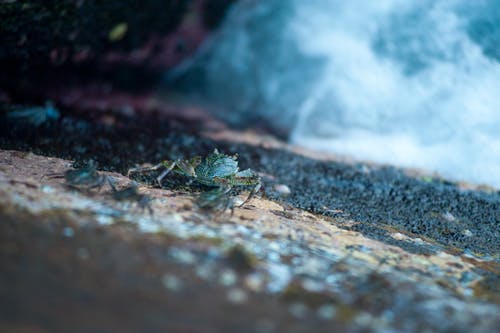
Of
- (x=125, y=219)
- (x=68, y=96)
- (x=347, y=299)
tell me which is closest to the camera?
(x=347, y=299)

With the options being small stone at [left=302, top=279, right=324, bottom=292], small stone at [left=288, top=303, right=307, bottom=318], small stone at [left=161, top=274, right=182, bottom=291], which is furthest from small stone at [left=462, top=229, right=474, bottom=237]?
small stone at [left=161, top=274, right=182, bottom=291]

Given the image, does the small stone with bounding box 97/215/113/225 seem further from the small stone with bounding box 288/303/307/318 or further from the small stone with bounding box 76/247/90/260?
the small stone with bounding box 288/303/307/318

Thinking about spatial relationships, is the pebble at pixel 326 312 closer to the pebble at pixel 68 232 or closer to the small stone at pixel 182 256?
the small stone at pixel 182 256

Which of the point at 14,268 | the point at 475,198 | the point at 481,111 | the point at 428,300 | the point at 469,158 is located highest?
the point at 481,111

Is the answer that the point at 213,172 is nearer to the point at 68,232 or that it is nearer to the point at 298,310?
the point at 68,232

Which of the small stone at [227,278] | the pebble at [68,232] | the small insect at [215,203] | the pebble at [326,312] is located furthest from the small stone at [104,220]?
the pebble at [326,312]

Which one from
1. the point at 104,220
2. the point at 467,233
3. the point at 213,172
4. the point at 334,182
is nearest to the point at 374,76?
the point at 334,182

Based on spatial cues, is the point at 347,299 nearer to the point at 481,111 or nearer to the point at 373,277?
the point at 373,277

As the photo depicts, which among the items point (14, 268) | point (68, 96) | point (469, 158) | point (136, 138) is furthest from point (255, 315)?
point (68, 96)
